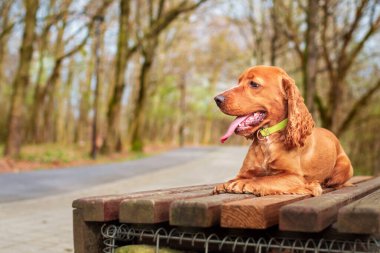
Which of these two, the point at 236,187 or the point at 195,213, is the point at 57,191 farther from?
the point at 195,213

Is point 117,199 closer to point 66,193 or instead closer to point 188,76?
point 66,193

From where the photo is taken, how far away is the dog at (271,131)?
319 cm

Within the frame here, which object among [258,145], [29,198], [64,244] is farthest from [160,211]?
[29,198]

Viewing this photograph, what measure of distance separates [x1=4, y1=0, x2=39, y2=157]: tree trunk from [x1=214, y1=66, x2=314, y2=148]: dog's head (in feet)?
49.5

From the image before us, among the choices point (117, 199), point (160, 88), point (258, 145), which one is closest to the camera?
point (117, 199)

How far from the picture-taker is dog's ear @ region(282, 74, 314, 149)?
126 inches

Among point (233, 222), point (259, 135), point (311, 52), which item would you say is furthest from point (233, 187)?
point (311, 52)

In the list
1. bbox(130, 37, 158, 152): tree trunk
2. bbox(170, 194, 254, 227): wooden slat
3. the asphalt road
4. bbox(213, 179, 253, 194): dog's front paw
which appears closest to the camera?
bbox(170, 194, 254, 227): wooden slat

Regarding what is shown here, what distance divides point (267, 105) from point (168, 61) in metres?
38.2

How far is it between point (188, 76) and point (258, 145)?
135ft

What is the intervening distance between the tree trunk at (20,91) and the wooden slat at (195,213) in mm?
15382

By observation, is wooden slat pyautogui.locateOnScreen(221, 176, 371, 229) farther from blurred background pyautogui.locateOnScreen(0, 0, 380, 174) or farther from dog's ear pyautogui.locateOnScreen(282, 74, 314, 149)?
blurred background pyautogui.locateOnScreen(0, 0, 380, 174)

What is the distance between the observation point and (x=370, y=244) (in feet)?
8.74

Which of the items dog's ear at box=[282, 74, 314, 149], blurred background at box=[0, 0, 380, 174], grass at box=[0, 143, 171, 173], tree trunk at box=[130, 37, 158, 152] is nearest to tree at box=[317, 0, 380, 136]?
blurred background at box=[0, 0, 380, 174]
